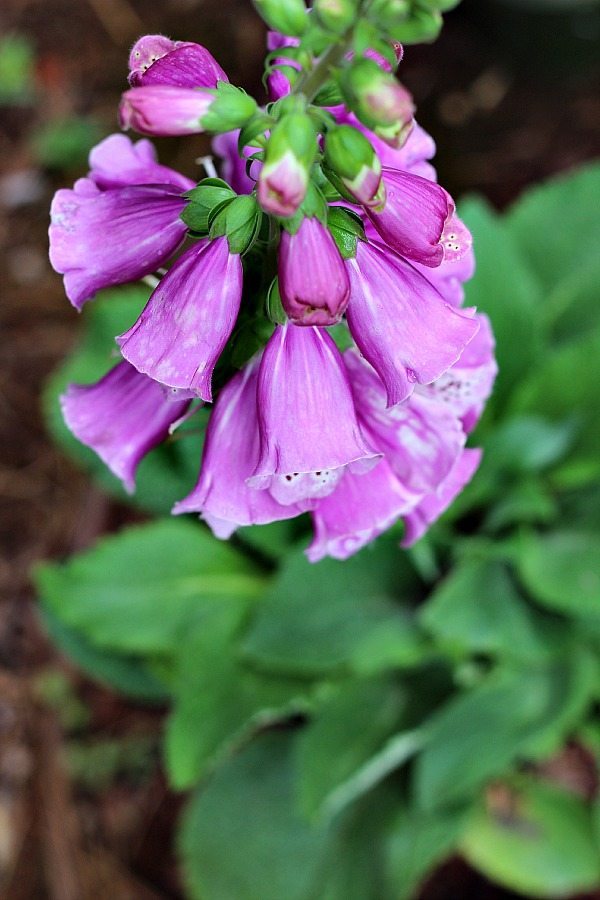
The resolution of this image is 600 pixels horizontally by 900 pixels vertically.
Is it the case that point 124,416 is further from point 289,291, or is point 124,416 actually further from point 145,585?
point 145,585

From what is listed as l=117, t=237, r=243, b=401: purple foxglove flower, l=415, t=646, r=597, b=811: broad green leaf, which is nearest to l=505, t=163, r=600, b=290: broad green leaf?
l=415, t=646, r=597, b=811: broad green leaf

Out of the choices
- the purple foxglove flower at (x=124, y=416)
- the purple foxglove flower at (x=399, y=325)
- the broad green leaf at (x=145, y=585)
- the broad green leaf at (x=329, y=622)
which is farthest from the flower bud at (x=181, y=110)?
the broad green leaf at (x=145, y=585)

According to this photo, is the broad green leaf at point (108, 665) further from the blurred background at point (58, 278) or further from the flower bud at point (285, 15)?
the flower bud at point (285, 15)

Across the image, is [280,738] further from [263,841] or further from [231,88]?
[231,88]

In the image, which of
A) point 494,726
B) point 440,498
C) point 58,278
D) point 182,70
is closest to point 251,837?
point 494,726

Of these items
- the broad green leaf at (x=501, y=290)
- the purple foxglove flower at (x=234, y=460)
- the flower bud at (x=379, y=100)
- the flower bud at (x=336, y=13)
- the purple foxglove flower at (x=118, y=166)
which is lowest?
the broad green leaf at (x=501, y=290)

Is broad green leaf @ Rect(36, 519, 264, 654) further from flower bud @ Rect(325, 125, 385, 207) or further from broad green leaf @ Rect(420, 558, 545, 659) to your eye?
flower bud @ Rect(325, 125, 385, 207)

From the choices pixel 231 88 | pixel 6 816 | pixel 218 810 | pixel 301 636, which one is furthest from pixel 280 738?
pixel 231 88
